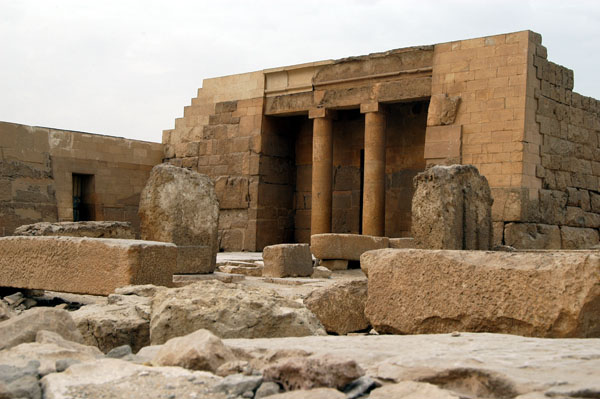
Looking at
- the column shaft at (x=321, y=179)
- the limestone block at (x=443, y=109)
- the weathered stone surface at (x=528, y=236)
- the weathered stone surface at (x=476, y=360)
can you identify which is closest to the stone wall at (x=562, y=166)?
the weathered stone surface at (x=528, y=236)

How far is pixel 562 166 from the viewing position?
13570 millimetres

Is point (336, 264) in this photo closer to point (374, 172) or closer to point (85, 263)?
point (374, 172)

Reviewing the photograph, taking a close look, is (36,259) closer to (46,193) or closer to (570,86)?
(46,193)

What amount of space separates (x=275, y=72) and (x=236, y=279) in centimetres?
824

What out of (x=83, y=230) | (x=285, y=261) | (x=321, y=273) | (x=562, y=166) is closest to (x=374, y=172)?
(x=562, y=166)

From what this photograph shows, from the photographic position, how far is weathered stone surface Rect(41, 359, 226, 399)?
278 centimetres

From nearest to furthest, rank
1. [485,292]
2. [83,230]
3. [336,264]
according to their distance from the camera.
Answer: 1. [485,292]
2. [83,230]
3. [336,264]

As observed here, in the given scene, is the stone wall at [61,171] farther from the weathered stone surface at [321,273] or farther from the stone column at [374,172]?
the weathered stone surface at [321,273]

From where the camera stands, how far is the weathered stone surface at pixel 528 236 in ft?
41.2

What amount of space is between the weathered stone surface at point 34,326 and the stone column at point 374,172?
10.9 metres

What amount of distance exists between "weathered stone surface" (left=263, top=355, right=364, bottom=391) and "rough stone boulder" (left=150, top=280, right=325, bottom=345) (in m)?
1.48

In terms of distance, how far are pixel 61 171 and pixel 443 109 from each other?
8.18 m

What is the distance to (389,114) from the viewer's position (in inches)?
648

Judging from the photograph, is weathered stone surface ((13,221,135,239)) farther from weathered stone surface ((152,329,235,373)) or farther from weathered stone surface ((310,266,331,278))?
weathered stone surface ((152,329,235,373))
